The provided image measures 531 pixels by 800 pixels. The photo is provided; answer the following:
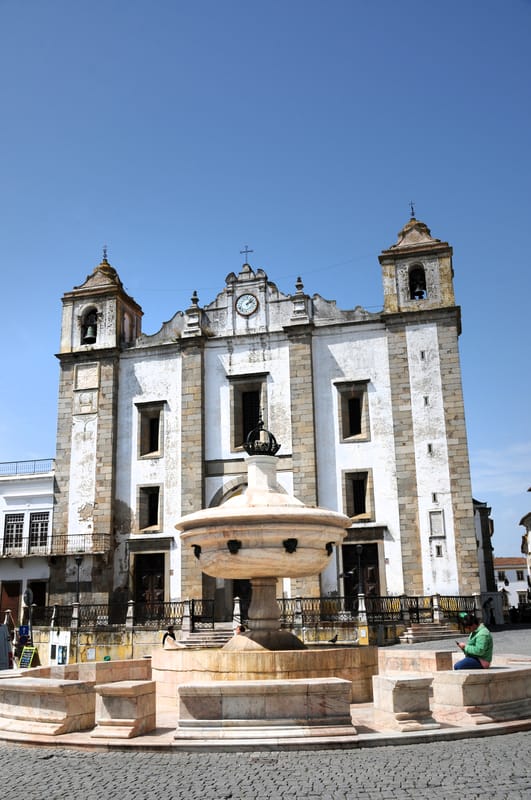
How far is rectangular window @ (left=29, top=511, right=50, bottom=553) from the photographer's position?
32000mm

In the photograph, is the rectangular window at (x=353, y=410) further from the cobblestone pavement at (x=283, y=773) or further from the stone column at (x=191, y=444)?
the cobblestone pavement at (x=283, y=773)

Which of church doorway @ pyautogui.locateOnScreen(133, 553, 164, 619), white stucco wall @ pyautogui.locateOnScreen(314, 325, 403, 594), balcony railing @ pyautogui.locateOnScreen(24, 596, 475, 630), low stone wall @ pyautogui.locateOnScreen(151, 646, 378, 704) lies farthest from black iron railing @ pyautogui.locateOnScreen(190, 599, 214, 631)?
low stone wall @ pyautogui.locateOnScreen(151, 646, 378, 704)

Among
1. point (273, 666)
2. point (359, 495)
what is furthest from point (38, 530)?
point (273, 666)

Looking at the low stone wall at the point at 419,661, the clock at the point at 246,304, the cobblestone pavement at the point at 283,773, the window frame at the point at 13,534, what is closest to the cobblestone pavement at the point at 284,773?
the cobblestone pavement at the point at 283,773

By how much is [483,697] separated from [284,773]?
9.65ft

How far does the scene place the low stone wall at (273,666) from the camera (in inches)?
394

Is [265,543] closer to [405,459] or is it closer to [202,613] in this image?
[405,459]

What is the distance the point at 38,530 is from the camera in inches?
1282

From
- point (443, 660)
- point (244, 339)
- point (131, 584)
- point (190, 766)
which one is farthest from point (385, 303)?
point (190, 766)

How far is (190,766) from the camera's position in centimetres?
691

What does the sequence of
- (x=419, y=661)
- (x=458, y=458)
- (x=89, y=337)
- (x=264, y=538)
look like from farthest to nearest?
(x=89, y=337) < (x=458, y=458) < (x=419, y=661) < (x=264, y=538)

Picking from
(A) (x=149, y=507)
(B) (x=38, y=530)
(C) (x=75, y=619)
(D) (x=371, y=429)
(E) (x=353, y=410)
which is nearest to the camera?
(C) (x=75, y=619)

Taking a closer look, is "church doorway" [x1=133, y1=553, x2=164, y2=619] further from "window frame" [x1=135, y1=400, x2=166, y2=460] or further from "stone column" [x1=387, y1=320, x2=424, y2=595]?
"stone column" [x1=387, y1=320, x2=424, y2=595]

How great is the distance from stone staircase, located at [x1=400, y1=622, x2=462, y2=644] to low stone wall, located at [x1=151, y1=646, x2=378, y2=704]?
42.6ft
